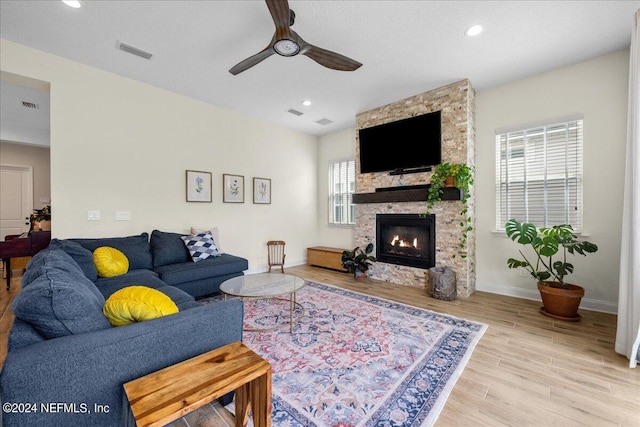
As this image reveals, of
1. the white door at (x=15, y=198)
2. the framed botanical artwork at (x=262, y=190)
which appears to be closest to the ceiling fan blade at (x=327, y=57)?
the framed botanical artwork at (x=262, y=190)

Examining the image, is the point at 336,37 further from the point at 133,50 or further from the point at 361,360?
the point at 361,360

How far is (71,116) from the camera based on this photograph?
3.19m

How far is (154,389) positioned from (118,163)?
11.8 feet

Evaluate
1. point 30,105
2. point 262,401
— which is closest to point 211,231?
point 262,401

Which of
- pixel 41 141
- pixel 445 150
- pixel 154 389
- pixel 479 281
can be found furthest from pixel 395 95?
pixel 41 141

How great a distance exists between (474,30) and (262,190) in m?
3.97

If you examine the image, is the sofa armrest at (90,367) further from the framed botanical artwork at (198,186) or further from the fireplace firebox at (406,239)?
the fireplace firebox at (406,239)

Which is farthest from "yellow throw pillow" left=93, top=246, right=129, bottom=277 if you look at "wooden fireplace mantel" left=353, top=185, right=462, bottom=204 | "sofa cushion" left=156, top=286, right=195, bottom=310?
"wooden fireplace mantel" left=353, top=185, right=462, bottom=204

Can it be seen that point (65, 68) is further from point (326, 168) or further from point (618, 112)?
point (618, 112)

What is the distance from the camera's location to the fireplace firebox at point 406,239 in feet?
13.3

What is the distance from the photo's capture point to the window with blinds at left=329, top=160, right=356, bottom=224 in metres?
5.73

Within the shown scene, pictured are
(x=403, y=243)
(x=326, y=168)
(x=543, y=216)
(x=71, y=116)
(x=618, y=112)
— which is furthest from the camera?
(x=326, y=168)

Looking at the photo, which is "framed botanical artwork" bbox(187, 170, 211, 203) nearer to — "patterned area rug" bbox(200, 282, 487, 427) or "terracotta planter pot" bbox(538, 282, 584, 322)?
"patterned area rug" bbox(200, 282, 487, 427)

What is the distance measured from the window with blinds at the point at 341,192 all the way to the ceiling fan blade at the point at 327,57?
311 centimetres
